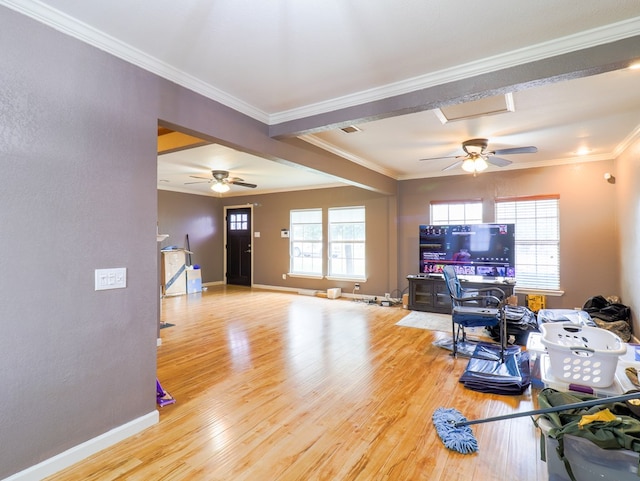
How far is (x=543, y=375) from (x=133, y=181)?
3.09m

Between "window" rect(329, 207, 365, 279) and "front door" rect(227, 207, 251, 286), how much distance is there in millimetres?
2629

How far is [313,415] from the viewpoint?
8.24 ft

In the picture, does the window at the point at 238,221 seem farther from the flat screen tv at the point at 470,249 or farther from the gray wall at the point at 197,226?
the flat screen tv at the point at 470,249

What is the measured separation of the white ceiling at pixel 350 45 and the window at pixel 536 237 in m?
2.12

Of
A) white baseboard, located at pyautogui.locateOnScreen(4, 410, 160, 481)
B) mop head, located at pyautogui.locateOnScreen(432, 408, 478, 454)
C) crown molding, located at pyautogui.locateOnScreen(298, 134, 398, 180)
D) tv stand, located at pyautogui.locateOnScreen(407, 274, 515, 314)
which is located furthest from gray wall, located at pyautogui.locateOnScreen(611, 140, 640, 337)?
white baseboard, located at pyautogui.locateOnScreen(4, 410, 160, 481)

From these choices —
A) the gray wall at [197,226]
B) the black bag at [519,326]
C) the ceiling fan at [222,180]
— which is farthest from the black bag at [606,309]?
the gray wall at [197,226]

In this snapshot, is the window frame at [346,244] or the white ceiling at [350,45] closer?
Answer: the white ceiling at [350,45]

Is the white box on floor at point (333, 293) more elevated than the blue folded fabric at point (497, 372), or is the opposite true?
the white box on floor at point (333, 293)

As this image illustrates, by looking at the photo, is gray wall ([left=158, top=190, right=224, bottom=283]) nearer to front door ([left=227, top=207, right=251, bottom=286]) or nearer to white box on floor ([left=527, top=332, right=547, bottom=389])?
front door ([left=227, top=207, right=251, bottom=286])

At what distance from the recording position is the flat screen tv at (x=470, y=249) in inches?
211

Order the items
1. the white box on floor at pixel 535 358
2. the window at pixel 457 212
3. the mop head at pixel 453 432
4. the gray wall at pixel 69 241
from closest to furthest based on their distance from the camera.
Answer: the gray wall at pixel 69 241 → the mop head at pixel 453 432 → the white box on floor at pixel 535 358 → the window at pixel 457 212

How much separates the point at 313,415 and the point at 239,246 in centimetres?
721

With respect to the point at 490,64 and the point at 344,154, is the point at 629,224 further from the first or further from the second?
the point at 344,154

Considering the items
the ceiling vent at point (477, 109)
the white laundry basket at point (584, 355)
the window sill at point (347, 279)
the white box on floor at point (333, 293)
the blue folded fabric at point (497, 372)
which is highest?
the ceiling vent at point (477, 109)
